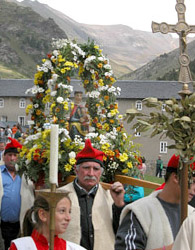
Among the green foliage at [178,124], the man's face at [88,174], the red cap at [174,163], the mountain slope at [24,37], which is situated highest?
the mountain slope at [24,37]

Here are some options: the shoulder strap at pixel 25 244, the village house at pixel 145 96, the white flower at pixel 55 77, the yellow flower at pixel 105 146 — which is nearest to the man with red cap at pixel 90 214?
the shoulder strap at pixel 25 244

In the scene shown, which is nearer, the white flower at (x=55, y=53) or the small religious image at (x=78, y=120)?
the white flower at (x=55, y=53)

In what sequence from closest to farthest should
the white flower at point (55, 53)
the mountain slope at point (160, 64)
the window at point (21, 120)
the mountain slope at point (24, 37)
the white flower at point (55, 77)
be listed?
the white flower at point (55, 77), the white flower at point (55, 53), the window at point (21, 120), the mountain slope at point (160, 64), the mountain slope at point (24, 37)

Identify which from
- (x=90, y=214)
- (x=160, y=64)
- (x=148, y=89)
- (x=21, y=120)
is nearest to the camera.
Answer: (x=90, y=214)

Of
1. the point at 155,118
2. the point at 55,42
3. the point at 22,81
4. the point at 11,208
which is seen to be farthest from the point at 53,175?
the point at 22,81

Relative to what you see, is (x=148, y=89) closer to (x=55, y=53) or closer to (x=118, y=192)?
(x=55, y=53)

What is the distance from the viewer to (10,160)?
7211 millimetres

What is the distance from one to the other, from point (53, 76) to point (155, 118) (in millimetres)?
4838

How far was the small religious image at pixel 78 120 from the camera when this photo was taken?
8.55 metres

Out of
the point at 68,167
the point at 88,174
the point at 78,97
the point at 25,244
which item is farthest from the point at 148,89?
the point at 25,244

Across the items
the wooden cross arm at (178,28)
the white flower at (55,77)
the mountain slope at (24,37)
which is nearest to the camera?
the wooden cross arm at (178,28)

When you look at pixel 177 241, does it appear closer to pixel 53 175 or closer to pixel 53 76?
pixel 53 175

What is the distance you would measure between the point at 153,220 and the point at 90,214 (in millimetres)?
1563

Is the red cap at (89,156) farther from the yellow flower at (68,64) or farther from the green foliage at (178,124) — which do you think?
the yellow flower at (68,64)
